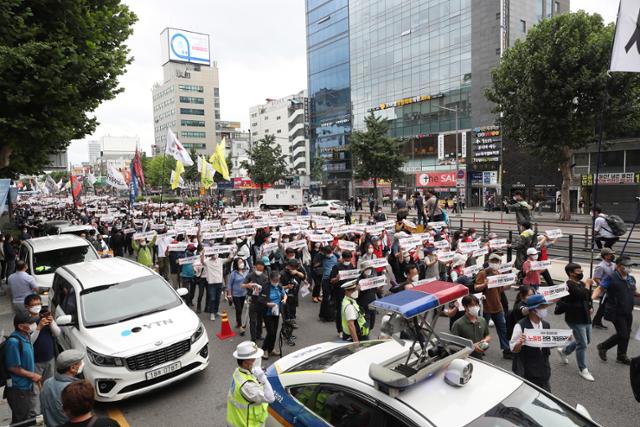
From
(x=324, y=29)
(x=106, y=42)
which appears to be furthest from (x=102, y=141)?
(x=106, y=42)

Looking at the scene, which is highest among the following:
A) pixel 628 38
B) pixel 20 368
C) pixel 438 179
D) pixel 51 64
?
pixel 51 64

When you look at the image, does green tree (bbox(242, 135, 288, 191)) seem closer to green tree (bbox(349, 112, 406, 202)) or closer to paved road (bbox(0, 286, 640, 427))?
green tree (bbox(349, 112, 406, 202))

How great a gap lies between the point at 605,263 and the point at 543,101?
2099 centimetres

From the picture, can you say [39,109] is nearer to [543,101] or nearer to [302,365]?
[302,365]

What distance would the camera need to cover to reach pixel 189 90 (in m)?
113

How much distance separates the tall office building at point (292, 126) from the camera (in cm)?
8693

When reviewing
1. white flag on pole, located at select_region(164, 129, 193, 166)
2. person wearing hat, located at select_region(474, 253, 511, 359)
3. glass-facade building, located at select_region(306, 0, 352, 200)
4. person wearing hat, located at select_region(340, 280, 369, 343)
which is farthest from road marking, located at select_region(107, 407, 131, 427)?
glass-facade building, located at select_region(306, 0, 352, 200)

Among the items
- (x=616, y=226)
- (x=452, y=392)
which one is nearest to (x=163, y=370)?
(x=452, y=392)

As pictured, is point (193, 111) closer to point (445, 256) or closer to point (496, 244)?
point (496, 244)

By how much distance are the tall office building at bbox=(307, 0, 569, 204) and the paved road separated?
3027 centimetres

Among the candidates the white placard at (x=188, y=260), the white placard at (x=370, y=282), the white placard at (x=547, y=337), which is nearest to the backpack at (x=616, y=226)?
the white placard at (x=370, y=282)

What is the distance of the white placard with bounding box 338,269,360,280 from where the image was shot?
26.7 ft

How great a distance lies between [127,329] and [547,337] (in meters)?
5.57

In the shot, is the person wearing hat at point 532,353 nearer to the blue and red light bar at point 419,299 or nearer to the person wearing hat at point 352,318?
the blue and red light bar at point 419,299
